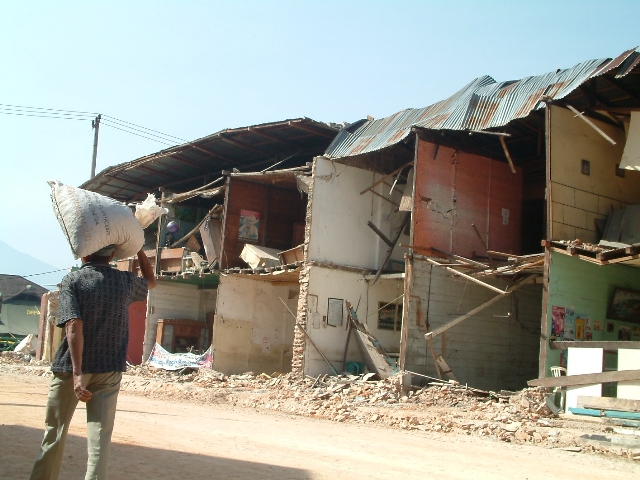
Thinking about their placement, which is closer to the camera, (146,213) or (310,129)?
(146,213)

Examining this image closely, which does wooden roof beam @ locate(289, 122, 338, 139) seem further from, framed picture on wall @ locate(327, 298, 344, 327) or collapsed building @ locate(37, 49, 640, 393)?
framed picture on wall @ locate(327, 298, 344, 327)

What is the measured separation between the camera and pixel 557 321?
13.5m

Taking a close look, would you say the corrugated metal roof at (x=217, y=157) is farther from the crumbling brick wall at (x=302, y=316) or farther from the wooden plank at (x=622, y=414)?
the wooden plank at (x=622, y=414)

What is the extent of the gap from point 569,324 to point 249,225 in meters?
10.8

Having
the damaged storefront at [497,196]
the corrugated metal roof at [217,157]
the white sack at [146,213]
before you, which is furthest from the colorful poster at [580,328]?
the white sack at [146,213]

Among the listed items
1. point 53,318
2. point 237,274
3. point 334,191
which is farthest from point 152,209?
point 53,318

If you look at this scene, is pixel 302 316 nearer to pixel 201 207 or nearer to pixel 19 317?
pixel 201 207

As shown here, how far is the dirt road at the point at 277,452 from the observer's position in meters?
6.07

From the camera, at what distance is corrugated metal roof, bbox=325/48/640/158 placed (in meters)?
13.7

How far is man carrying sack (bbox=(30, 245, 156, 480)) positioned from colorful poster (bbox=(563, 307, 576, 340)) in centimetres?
1115

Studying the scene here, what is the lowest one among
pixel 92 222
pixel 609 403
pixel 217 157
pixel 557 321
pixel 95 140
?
pixel 609 403

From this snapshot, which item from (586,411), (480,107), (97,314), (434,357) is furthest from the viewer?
(434,357)

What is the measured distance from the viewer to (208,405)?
1437 cm

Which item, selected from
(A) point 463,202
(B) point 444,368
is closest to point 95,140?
(A) point 463,202
